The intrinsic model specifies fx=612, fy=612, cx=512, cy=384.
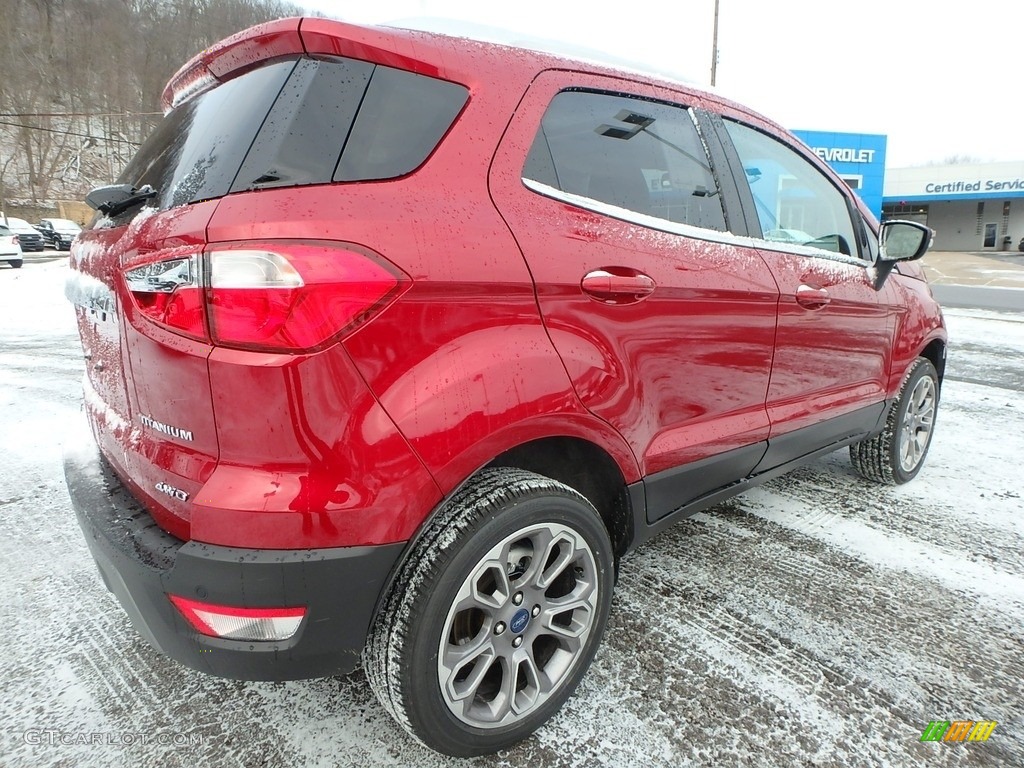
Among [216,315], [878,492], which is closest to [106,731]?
[216,315]

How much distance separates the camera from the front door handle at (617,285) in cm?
166

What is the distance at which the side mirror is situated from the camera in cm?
285

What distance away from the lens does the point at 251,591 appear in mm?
1272

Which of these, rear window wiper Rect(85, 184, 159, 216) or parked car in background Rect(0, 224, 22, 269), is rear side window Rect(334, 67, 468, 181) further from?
parked car in background Rect(0, 224, 22, 269)

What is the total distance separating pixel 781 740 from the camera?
1688 millimetres

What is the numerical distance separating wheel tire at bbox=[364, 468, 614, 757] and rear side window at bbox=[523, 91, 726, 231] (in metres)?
0.86

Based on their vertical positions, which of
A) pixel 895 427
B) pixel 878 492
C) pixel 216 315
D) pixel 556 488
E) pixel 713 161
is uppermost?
pixel 713 161

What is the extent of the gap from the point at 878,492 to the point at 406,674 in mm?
3007

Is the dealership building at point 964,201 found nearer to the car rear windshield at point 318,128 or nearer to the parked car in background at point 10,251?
the parked car in background at point 10,251

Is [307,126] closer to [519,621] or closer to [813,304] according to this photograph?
[519,621]

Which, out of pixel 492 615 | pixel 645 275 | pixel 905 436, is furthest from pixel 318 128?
pixel 905 436

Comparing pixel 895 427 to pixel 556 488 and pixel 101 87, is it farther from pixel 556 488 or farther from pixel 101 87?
pixel 101 87
